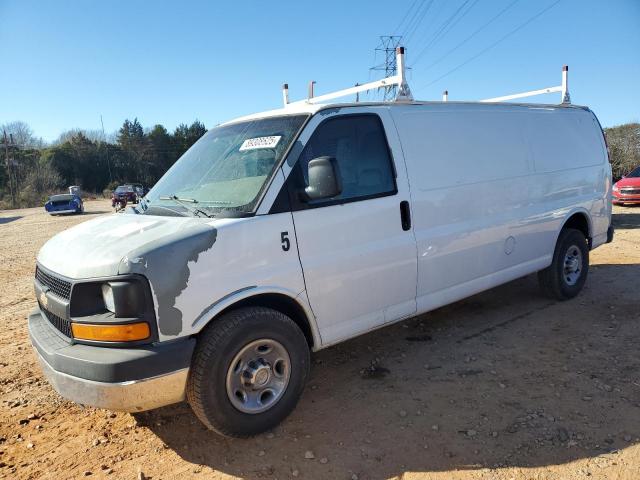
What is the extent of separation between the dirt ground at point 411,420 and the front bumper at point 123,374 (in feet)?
1.72

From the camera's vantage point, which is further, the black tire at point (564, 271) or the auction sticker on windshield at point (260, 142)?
the black tire at point (564, 271)

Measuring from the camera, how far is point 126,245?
2.88m

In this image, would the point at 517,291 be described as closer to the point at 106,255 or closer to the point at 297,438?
the point at 297,438

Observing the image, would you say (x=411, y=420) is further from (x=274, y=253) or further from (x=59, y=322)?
(x=59, y=322)

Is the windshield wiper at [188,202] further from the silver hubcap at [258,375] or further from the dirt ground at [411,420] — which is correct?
the dirt ground at [411,420]

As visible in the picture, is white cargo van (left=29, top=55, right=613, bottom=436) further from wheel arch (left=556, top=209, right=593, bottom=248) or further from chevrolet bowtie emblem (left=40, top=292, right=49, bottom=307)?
wheel arch (left=556, top=209, right=593, bottom=248)

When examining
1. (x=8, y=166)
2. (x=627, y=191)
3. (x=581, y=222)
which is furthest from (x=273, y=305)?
(x=8, y=166)

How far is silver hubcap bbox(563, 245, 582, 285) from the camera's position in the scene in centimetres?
580

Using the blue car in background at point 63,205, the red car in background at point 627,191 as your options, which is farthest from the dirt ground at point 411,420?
the blue car in background at point 63,205

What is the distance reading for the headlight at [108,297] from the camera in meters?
2.77

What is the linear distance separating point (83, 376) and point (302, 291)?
142 centimetres

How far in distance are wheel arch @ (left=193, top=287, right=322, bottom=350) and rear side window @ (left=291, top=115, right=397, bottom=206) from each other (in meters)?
0.72

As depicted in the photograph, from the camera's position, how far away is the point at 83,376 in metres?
2.74

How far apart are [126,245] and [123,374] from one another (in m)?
0.75
